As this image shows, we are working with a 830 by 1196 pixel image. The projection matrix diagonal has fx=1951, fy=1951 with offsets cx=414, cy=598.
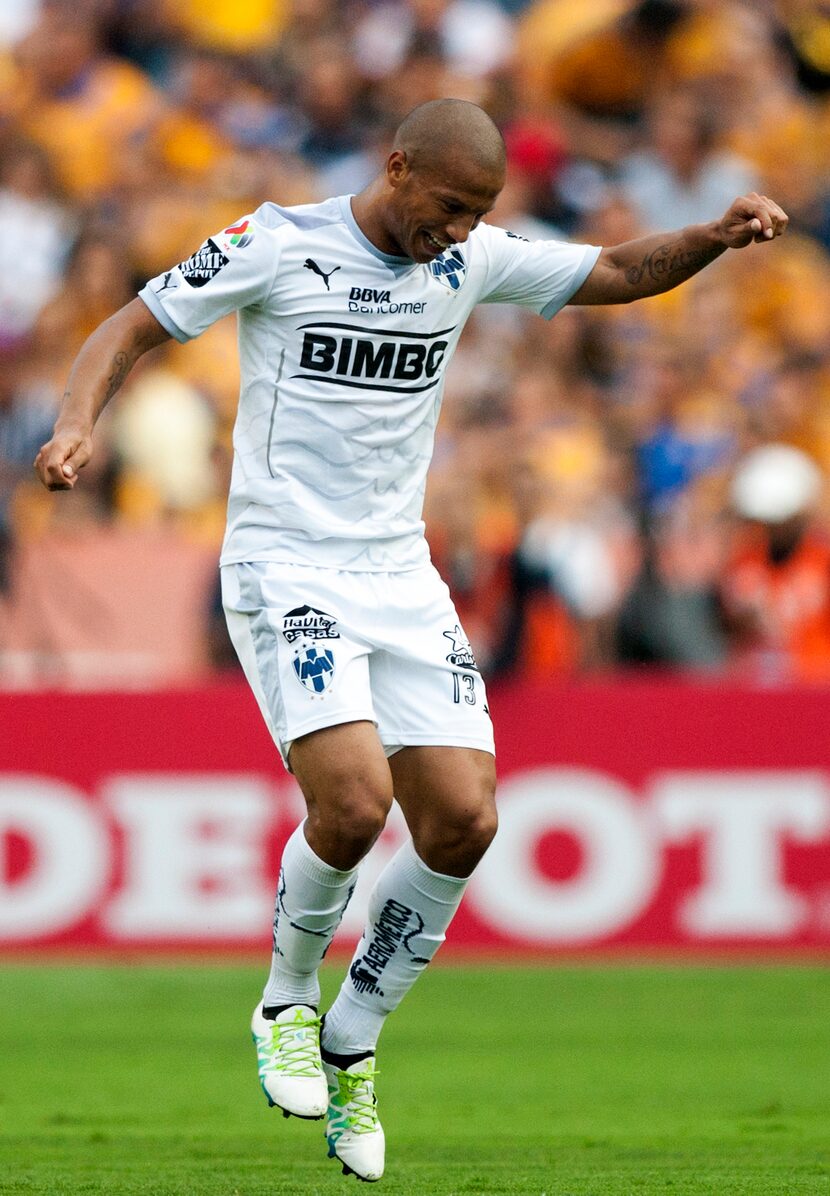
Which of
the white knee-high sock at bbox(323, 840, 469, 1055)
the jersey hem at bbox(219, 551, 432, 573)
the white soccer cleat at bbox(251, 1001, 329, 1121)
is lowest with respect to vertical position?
the white soccer cleat at bbox(251, 1001, 329, 1121)

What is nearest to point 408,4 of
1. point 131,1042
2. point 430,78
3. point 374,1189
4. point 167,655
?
point 430,78

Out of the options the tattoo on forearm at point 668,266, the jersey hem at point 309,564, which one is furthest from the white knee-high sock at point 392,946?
the tattoo on forearm at point 668,266

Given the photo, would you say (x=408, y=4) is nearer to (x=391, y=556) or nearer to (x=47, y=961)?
(x=47, y=961)

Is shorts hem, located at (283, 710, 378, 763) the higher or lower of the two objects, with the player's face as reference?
lower

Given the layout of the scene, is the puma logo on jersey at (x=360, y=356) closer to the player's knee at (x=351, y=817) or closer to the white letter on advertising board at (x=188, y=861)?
the player's knee at (x=351, y=817)

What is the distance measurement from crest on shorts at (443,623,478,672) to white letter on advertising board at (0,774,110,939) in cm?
527

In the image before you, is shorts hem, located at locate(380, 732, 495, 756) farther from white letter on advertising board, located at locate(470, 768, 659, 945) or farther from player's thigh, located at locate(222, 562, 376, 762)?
white letter on advertising board, located at locate(470, 768, 659, 945)

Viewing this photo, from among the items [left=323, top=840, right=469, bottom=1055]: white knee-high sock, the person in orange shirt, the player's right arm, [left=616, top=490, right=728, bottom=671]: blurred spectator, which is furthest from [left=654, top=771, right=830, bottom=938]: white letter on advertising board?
the player's right arm

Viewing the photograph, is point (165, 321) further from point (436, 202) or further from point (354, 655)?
point (354, 655)

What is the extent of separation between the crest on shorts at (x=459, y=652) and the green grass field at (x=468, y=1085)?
1483mm

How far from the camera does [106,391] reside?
17.2ft

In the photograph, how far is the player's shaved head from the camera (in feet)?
17.3

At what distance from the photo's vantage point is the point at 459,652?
18.9ft

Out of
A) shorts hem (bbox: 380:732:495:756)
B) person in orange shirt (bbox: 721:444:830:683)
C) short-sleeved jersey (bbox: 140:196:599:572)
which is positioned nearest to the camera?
short-sleeved jersey (bbox: 140:196:599:572)
